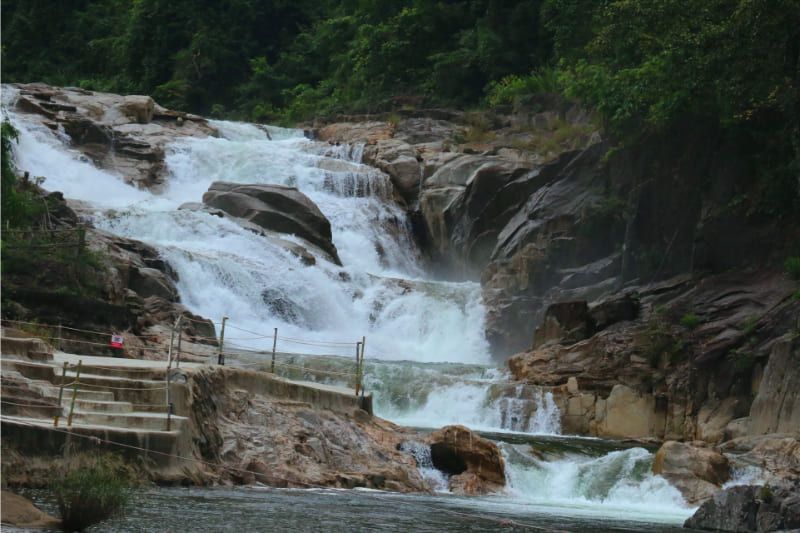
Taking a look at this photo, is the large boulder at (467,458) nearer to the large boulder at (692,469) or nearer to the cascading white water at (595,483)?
the cascading white water at (595,483)

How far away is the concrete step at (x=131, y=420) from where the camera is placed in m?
14.4

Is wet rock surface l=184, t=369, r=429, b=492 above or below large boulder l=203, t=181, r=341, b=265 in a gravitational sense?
below

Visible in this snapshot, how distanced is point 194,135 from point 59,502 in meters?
34.2

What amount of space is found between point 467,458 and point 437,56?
112 feet

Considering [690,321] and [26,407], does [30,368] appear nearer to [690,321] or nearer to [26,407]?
[26,407]

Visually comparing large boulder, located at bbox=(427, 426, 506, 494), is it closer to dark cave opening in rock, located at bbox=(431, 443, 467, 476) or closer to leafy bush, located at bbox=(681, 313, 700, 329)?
dark cave opening in rock, located at bbox=(431, 443, 467, 476)

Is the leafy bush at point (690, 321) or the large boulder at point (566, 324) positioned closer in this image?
the leafy bush at point (690, 321)

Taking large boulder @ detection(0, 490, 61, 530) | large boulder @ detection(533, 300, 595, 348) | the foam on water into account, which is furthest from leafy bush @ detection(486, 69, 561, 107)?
large boulder @ detection(0, 490, 61, 530)

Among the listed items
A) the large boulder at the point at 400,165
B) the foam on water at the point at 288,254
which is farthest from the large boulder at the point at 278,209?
the large boulder at the point at 400,165

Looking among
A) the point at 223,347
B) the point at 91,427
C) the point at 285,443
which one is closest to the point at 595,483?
the point at 285,443

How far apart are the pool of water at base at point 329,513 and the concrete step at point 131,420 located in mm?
845

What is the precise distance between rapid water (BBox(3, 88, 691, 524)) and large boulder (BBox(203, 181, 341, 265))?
106cm

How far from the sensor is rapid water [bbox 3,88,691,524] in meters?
19.4

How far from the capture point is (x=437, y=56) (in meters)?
50.6
